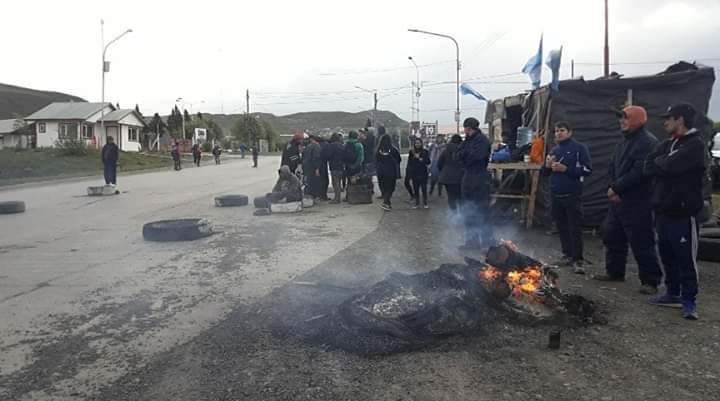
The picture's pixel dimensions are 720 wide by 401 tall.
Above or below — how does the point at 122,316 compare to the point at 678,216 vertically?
below

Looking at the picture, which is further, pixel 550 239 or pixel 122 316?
pixel 550 239

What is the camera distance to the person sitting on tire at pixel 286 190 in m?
13.3

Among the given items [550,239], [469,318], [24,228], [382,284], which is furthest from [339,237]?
[24,228]

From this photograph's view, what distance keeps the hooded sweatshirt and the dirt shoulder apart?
116 centimetres

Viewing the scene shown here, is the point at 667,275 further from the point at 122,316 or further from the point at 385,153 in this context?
the point at 385,153

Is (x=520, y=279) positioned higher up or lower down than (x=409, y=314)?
higher up

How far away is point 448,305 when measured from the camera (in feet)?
15.5

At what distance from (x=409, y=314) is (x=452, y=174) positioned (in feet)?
19.9

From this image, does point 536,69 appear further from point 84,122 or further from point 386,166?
point 84,122

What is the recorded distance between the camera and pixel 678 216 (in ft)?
17.2

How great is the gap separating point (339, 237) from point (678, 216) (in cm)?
558

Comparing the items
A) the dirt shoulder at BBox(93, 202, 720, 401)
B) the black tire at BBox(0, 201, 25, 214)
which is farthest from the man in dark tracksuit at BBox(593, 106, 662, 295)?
the black tire at BBox(0, 201, 25, 214)

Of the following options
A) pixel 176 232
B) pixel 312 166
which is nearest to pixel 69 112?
pixel 312 166

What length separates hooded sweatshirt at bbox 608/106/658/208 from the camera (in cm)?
596
